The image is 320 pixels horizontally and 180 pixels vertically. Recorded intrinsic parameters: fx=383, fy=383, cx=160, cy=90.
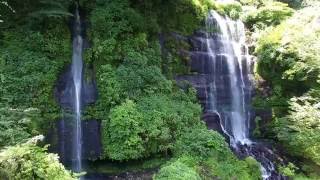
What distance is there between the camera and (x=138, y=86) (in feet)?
40.0

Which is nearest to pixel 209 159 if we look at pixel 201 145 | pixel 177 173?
pixel 201 145

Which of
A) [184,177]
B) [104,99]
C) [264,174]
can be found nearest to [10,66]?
[104,99]

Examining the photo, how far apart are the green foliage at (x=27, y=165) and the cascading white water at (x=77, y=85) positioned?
3503mm

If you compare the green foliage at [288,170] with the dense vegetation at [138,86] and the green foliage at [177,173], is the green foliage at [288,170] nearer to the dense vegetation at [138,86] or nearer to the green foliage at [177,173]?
the dense vegetation at [138,86]

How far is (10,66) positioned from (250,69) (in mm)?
9933

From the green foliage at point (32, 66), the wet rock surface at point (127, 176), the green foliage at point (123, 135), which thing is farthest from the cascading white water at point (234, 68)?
the green foliage at point (32, 66)

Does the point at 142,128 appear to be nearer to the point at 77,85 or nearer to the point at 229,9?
the point at 77,85

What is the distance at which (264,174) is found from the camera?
1234 cm

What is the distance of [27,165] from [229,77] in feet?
34.5

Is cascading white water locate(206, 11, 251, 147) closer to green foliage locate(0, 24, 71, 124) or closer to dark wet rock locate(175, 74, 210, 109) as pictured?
dark wet rock locate(175, 74, 210, 109)

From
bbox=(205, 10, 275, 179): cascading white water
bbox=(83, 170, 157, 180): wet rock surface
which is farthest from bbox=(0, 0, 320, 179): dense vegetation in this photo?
bbox=(205, 10, 275, 179): cascading white water

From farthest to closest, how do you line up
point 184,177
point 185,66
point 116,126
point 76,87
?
point 185,66
point 76,87
point 116,126
point 184,177

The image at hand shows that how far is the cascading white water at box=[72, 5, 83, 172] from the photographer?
37.2 ft

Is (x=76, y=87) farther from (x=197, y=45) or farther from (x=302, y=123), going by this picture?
(x=302, y=123)
